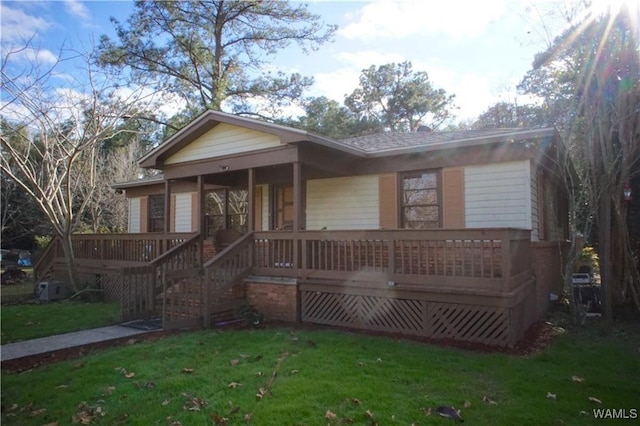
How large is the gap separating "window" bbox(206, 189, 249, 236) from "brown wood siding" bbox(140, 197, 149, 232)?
2.91 metres

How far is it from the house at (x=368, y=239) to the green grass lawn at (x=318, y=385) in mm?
1062

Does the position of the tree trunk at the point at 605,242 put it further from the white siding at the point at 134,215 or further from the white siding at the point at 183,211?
the white siding at the point at 134,215

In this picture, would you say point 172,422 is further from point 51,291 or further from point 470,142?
point 51,291

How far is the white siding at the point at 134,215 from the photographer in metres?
16.5

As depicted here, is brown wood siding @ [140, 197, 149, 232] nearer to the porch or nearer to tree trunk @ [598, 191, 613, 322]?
the porch

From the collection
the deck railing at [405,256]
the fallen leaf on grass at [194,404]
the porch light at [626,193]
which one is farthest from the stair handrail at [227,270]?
the porch light at [626,193]

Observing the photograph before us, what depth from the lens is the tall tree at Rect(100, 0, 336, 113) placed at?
66.6 ft

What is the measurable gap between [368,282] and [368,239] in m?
0.80

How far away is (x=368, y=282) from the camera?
793 centimetres

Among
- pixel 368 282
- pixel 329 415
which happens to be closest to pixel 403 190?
pixel 368 282

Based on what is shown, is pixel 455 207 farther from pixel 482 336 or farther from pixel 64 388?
pixel 64 388

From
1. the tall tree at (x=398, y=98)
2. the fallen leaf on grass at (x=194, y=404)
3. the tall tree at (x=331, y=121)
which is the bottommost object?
the fallen leaf on grass at (x=194, y=404)

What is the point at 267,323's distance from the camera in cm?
870

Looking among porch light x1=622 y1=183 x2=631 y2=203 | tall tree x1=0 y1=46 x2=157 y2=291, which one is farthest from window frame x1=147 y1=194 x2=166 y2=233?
porch light x1=622 y1=183 x2=631 y2=203
